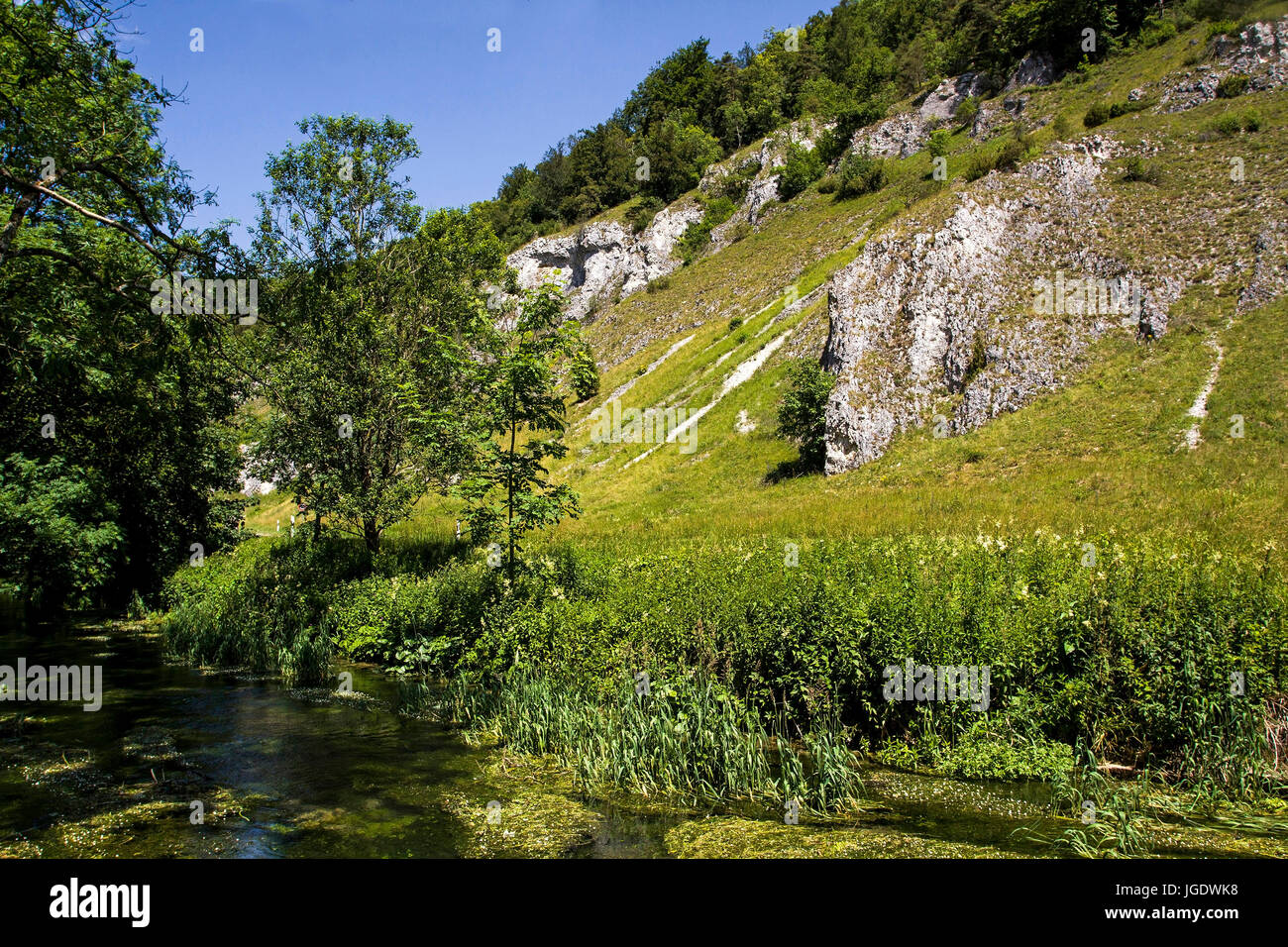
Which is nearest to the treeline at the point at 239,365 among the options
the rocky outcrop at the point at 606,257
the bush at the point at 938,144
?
the bush at the point at 938,144

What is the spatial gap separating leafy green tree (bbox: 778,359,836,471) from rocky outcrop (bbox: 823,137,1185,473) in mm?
772

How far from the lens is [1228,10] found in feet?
164

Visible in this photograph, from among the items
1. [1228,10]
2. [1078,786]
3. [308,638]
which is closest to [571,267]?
[1228,10]

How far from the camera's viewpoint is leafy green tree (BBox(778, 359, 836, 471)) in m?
33.8

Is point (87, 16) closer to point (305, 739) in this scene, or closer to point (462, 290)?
point (305, 739)

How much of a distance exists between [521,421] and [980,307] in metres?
27.0

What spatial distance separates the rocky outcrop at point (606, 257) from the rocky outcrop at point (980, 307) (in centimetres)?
5138

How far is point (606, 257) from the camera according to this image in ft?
329

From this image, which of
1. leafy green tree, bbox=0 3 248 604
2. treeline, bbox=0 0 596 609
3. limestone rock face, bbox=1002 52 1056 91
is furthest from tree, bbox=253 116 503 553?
limestone rock face, bbox=1002 52 1056 91

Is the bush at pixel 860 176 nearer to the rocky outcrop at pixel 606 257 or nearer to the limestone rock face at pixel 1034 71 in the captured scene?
the limestone rock face at pixel 1034 71

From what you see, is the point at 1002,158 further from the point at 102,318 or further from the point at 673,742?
the point at 102,318

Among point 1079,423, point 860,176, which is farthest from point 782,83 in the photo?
point 1079,423

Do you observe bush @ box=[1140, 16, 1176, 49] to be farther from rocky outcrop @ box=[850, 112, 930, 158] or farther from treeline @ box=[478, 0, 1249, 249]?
rocky outcrop @ box=[850, 112, 930, 158]

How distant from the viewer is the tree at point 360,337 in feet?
70.6
